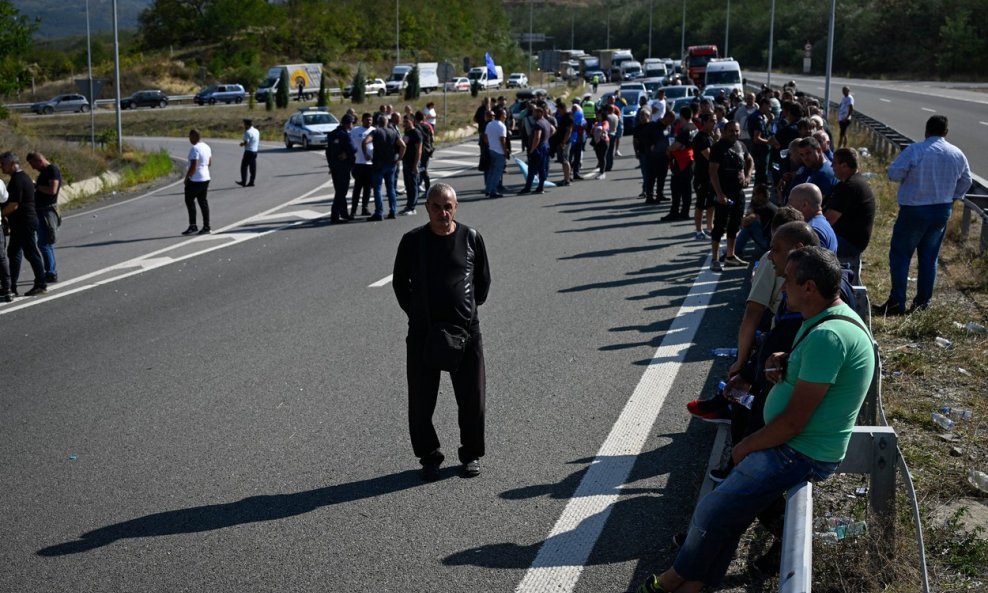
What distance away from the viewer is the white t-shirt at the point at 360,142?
18.7m

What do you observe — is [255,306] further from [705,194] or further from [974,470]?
[974,470]

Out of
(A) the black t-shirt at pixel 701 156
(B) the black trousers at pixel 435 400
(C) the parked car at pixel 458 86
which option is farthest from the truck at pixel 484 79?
(B) the black trousers at pixel 435 400

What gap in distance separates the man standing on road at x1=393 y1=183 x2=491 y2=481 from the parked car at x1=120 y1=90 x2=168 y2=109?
70.6 m

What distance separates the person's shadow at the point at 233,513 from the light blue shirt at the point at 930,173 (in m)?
6.25

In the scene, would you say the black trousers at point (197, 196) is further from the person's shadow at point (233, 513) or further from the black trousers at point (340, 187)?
the person's shadow at point (233, 513)

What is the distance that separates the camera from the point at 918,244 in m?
10.4

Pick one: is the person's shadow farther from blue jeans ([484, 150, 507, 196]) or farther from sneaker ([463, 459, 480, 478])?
blue jeans ([484, 150, 507, 196])

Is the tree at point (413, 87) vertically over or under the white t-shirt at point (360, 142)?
over

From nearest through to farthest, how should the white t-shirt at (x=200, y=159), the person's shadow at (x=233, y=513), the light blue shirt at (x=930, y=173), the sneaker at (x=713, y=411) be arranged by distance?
the person's shadow at (x=233, y=513)
the sneaker at (x=713, y=411)
the light blue shirt at (x=930, y=173)
the white t-shirt at (x=200, y=159)

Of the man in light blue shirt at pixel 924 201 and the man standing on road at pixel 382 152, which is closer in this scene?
the man in light blue shirt at pixel 924 201

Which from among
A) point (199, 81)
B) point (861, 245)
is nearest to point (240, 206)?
point (861, 245)

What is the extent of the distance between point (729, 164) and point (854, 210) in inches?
151

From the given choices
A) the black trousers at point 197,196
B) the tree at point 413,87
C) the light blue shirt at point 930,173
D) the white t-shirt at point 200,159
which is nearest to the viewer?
the light blue shirt at point 930,173

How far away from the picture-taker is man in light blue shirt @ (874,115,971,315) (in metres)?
10.1
